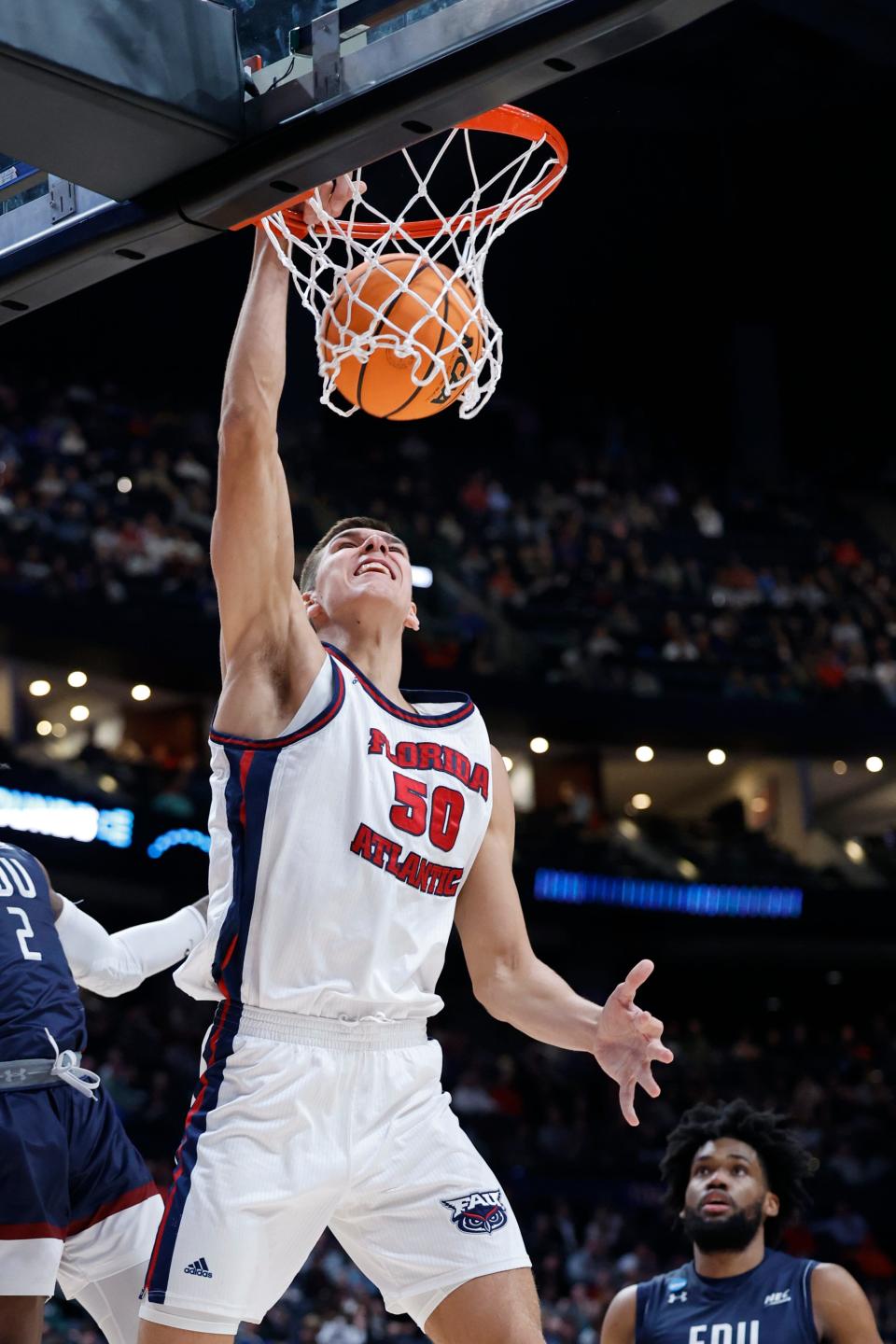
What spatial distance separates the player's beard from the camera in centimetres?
525

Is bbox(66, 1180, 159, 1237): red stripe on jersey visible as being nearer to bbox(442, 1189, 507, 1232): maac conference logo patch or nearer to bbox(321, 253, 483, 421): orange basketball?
bbox(442, 1189, 507, 1232): maac conference logo patch

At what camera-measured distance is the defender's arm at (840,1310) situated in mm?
4930

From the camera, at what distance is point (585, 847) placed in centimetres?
1920

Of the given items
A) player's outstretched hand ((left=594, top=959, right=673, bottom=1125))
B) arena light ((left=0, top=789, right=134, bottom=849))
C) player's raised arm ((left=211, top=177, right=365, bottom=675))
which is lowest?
arena light ((left=0, top=789, right=134, bottom=849))

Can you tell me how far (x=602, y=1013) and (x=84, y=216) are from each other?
2039 mm

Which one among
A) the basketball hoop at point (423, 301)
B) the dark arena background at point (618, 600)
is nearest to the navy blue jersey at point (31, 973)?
the basketball hoop at point (423, 301)

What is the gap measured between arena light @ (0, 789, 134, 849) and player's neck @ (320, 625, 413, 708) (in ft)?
38.5

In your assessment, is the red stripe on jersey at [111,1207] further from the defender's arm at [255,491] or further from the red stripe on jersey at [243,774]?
the defender's arm at [255,491]

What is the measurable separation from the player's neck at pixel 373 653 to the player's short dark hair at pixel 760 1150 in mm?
2327

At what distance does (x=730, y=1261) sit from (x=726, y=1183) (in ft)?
0.82

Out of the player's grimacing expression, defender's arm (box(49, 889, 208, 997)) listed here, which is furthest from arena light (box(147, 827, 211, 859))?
defender's arm (box(49, 889, 208, 997))

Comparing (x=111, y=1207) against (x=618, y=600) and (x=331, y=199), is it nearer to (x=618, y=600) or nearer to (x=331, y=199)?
(x=331, y=199)

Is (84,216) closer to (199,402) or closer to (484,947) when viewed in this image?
(484,947)

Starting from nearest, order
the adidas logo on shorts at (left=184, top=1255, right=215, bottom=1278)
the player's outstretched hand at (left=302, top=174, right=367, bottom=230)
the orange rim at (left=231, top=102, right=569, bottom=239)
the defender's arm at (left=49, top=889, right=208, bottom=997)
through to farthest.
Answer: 1. the adidas logo on shorts at (left=184, top=1255, right=215, bottom=1278)
2. the player's outstretched hand at (left=302, top=174, right=367, bottom=230)
3. the orange rim at (left=231, top=102, right=569, bottom=239)
4. the defender's arm at (left=49, top=889, right=208, bottom=997)
